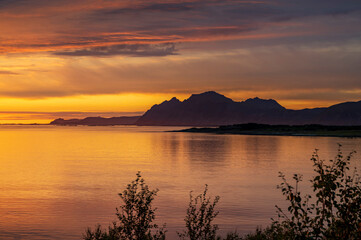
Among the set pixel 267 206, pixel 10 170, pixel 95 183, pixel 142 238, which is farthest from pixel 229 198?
pixel 10 170

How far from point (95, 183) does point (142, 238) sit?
29.0 meters

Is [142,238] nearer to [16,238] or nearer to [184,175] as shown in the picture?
[16,238]

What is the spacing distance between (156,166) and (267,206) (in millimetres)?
33936

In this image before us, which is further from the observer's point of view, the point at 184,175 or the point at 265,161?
the point at 265,161

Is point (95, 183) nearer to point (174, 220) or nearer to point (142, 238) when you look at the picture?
point (174, 220)

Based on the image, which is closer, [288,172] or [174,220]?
[174,220]

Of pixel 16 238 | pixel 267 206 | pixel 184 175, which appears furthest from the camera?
pixel 184 175

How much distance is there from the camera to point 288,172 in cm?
5431

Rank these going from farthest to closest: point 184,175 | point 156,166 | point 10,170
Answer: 1. point 156,166
2. point 10,170
3. point 184,175

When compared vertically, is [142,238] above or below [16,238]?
above

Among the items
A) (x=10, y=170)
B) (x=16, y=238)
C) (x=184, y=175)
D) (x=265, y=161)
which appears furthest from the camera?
(x=265, y=161)

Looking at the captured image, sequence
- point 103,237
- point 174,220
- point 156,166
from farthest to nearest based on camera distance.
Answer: point 156,166 < point 174,220 < point 103,237

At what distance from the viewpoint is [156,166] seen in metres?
63.5

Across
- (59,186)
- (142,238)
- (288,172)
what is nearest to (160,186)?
(59,186)
